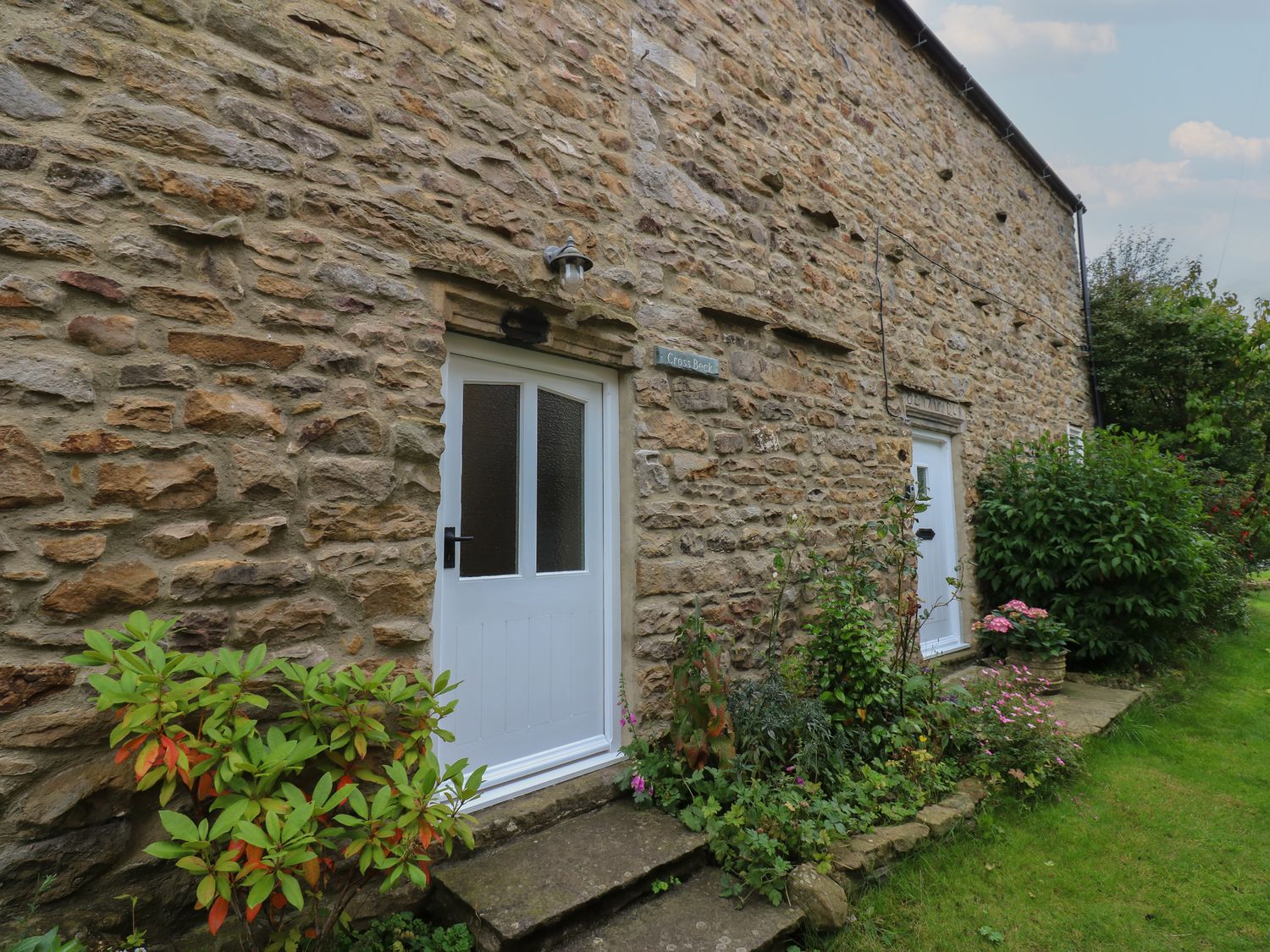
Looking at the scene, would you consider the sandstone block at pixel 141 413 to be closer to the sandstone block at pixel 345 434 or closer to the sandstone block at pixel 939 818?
the sandstone block at pixel 345 434

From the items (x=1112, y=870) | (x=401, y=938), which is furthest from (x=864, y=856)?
(x=401, y=938)

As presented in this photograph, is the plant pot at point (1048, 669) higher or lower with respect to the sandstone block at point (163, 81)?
lower

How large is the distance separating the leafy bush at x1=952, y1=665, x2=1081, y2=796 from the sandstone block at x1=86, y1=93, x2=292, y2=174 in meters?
4.51

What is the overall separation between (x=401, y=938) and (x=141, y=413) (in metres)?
1.96

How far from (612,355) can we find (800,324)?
67.4 inches

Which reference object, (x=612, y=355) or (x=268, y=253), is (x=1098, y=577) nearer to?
(x=612, y=355)

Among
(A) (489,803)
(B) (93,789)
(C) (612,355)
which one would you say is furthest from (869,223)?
(B) (93,789)

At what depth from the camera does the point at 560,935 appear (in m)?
2.23

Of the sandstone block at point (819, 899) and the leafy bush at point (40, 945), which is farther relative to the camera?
the sandstone block at point (819, 899)

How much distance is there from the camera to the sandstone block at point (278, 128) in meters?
2.27

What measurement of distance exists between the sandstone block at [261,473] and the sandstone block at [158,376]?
0.84ft

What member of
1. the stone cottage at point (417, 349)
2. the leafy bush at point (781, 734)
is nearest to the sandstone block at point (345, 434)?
the stone cottage at point (417, 349)

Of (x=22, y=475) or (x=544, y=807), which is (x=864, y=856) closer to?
(x=544, y=807)

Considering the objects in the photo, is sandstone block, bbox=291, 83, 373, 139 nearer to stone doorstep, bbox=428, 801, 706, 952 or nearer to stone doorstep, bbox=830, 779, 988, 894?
stone doorstep, bbox=428, 801, 706, 952
